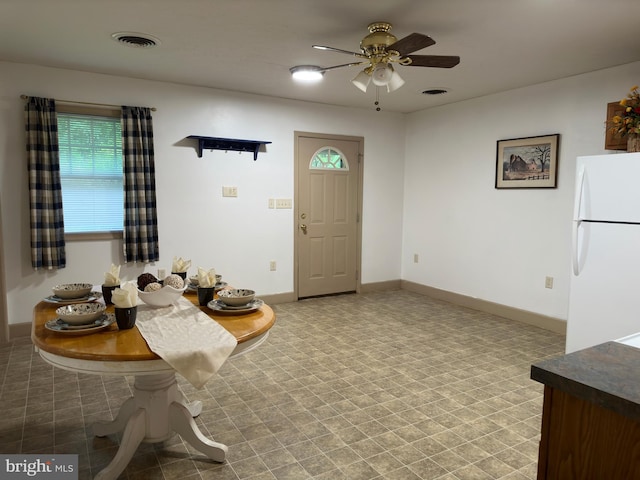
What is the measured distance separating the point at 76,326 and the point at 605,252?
317cm

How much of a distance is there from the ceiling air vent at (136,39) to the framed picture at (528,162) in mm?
3578

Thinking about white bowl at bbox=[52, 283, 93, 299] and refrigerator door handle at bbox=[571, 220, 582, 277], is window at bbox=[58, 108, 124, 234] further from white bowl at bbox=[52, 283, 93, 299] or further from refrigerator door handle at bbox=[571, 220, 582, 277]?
refrigerator door handle at bbox=[571, 220, 582, 277]

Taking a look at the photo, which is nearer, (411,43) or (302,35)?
(411,43)

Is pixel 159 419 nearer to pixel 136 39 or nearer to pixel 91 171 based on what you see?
pixel 136 39

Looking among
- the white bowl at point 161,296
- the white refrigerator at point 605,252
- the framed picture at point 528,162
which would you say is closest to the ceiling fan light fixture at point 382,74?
the white refrigerator at point 605,252

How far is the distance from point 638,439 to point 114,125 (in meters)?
4.47

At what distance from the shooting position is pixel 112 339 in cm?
172

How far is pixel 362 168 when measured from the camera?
5707 mm

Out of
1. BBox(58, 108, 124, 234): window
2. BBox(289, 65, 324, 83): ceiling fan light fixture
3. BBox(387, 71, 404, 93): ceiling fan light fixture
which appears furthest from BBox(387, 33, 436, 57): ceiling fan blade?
BBox(58, 108, 124, 234): window

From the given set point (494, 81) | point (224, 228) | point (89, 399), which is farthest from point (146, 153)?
point (494, 81)

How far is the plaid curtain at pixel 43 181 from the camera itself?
3748 mm

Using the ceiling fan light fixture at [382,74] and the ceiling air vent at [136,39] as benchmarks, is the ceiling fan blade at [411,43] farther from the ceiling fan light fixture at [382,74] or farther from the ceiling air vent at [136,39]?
the ceiling air vent at [136,39]

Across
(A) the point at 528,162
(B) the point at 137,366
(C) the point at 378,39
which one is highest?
(C) the point at 378,39

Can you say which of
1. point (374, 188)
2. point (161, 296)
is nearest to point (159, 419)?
point (161, 296)
